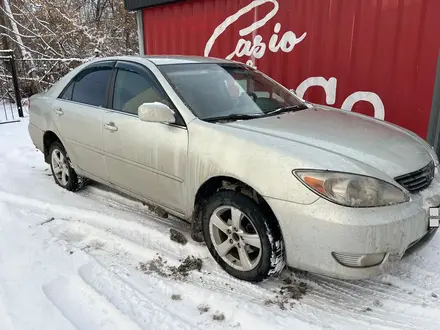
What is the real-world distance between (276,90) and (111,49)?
1229cm

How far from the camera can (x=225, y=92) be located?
3.31 meters

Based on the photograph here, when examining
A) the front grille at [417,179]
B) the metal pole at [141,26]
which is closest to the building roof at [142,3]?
the metal pole at [141,26]

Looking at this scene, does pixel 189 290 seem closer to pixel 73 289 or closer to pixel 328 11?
pixel 73 289

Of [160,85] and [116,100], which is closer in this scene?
[160,85]

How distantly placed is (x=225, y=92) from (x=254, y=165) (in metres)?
1.07

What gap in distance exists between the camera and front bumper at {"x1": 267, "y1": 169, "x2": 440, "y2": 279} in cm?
217

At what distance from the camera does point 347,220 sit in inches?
84.9

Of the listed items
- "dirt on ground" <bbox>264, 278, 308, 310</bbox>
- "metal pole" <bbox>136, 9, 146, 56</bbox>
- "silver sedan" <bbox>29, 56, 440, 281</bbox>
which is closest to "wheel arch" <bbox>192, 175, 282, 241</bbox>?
"silver sedan" <bbox>29, 56, 440, 281</bbox>

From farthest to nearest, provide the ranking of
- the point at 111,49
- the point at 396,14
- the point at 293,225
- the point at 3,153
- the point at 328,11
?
the point at 111,49
the point at 3,153
the point at 328,11
the point at 396,14
the point at 293,225

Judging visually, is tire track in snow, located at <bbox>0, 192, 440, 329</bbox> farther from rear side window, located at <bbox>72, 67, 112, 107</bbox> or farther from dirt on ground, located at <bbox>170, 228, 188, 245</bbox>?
rear side window, located at <bbox>72, 67, 112, 107</bbox>

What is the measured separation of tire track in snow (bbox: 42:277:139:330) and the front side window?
59.9 inches

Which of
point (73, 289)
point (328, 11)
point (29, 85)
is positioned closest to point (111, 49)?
point (29, 85)

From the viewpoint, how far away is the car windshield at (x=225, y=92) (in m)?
3.07

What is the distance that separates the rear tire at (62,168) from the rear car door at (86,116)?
0.80 ft
